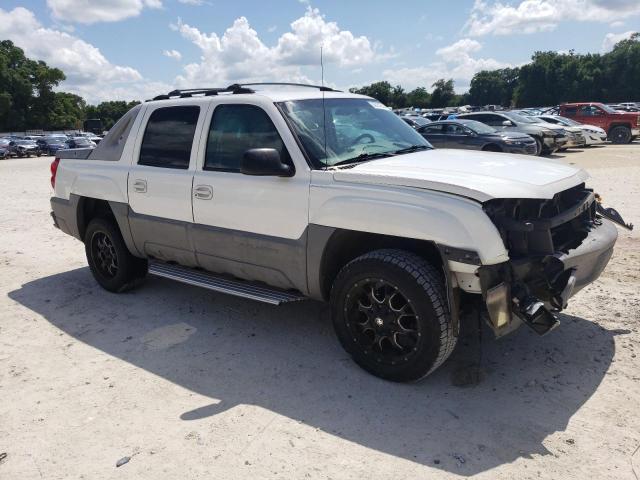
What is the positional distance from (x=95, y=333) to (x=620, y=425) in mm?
4002

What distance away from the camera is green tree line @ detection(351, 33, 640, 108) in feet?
250

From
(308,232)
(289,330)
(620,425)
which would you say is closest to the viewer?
(620,425)

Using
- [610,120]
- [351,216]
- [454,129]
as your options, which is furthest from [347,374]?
[610,120]

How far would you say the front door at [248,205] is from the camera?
3.93 meters

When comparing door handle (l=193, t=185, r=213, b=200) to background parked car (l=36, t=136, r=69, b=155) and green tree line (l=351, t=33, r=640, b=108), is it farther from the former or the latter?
green tree line (l=351, t=33, r=640, b=108)

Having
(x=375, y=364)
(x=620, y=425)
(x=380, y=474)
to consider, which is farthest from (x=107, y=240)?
(x=620, y=425)

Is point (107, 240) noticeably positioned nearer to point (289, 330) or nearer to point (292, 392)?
point (289, 330)

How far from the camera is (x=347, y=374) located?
3.80 m

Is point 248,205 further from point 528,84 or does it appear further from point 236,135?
point 528,84

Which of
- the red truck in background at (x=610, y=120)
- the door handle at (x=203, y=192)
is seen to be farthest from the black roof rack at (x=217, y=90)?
the red truck in background at (x=610, y=120)

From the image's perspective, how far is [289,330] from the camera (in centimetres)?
463

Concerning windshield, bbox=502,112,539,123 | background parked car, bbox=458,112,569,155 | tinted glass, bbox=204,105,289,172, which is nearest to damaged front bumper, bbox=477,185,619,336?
tinted glass, bbox=204,105,289,172

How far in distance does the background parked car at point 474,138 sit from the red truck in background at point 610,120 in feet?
35.4

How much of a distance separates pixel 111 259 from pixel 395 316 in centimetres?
346
